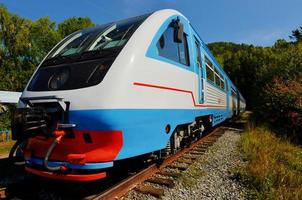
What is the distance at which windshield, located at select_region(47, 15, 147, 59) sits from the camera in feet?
15.1

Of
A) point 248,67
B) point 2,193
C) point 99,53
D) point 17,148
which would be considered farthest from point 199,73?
point 248,67

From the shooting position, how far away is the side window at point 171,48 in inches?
193

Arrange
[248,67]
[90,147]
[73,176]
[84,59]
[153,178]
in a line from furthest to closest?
[248,67] < [153,178] < [84,59] < [90,147] < [73,176]

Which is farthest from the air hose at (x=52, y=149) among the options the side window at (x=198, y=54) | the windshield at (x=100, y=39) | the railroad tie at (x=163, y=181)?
the side window at (x=198, y=54)

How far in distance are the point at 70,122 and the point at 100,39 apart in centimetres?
172

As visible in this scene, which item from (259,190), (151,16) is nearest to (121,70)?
(151,16)

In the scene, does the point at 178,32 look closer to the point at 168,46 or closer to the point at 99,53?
the point at 168,46

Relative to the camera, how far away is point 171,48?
5.21 meters

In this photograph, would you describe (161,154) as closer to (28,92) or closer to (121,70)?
(121,70)

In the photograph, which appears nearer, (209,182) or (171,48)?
(209,182)

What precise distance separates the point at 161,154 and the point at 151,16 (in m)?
2.57

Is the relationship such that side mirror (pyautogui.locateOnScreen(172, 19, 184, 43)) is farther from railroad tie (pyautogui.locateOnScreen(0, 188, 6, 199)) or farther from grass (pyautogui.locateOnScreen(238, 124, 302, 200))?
railroad tie (pyautogui.locateOnScreen(0, 188, 6, 199))

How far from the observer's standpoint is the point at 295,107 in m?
12.3

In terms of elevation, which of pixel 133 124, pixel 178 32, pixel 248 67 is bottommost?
pixel 133 124
